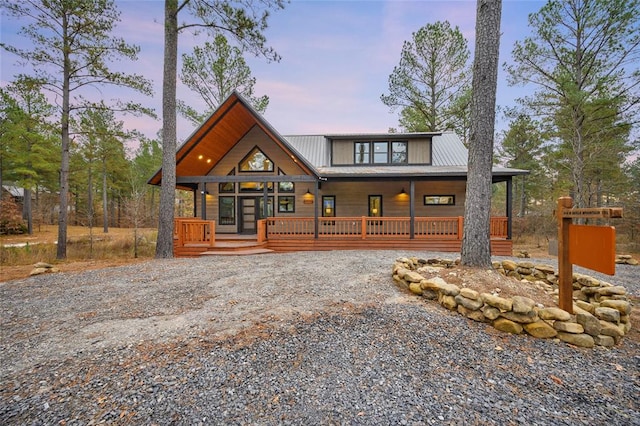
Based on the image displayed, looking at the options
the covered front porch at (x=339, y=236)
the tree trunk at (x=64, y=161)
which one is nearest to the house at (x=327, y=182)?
the covered front porch at (x=339, y=236)

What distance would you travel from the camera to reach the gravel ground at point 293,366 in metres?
2.00

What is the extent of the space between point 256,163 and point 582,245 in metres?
11.9

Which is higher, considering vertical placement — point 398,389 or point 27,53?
point 27,53

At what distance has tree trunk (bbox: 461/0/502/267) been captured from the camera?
4.86 meters

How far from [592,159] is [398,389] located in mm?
16799

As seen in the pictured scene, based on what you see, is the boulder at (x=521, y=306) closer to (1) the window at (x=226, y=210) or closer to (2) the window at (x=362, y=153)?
(2) the window at (x=362, y=153)

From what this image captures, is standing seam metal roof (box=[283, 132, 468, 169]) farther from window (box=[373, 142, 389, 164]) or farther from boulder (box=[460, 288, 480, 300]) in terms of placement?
boulder (box=[460, 288, 480, 300])

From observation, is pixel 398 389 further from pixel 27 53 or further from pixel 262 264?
pixel 27 53

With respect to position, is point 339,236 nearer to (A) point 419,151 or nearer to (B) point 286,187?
(B) point 286,187

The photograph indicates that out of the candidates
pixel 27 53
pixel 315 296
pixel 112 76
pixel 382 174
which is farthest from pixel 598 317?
pixel 27 53

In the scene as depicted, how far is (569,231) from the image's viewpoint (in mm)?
3645

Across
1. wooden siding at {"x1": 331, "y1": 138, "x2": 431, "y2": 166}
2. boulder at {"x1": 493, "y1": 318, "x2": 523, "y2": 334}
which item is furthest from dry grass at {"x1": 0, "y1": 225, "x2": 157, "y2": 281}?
boulder at {"x1": 493, "y1": 318, "x2": 523, "y2": 334}

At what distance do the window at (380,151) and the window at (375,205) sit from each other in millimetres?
1814

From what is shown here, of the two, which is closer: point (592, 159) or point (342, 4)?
point (592, 159)
